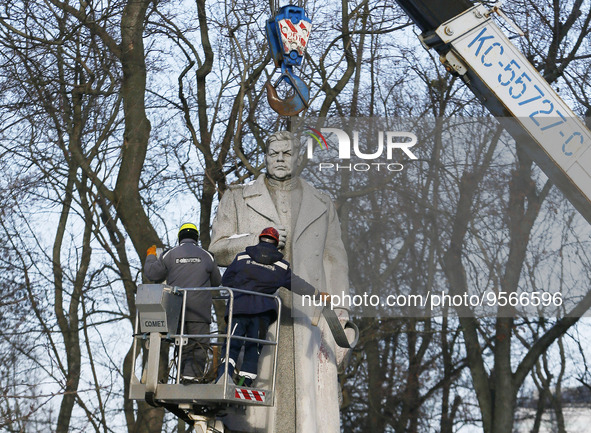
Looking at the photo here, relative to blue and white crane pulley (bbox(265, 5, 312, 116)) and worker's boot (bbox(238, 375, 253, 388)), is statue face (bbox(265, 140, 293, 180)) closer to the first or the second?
blue and white crane pulley (bbox(265, 5, 312, 116))

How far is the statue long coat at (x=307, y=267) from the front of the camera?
8.03 meters

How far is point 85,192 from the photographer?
1786 centimetres

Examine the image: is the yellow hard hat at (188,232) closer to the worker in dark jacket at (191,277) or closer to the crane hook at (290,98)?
the worker in dark jacket at (191,277)

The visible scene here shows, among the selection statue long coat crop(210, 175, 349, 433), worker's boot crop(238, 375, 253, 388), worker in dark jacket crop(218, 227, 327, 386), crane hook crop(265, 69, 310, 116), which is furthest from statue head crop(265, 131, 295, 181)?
worker's boot crop(238, 375, 253, 388)

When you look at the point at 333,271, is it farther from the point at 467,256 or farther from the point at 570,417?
the point at 570,417

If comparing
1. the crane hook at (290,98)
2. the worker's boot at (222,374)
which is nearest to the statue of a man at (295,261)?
the worker's boot at (222,374)

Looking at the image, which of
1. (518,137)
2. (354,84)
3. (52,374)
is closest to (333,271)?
(518,137)

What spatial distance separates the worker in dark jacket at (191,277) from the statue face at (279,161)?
77 centimetres

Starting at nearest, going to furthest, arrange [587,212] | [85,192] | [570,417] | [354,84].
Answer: [570,417]
[587,212]
[354,84]
[85,192]

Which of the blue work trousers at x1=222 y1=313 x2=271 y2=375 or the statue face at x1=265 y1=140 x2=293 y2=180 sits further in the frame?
the statue face at x1=265 y1=140 x2=293 y2=180

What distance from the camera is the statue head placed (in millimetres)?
8633

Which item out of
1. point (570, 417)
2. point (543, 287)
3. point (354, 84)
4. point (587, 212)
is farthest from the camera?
point (354, 84)

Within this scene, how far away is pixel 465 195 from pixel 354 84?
29.4ft

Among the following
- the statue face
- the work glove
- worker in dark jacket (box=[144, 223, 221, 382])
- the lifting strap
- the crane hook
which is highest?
the crane hook
